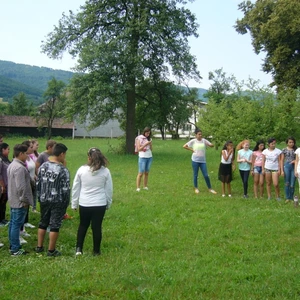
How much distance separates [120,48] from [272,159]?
15.9m

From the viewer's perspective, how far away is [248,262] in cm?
628

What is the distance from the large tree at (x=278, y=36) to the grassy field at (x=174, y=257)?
12.9 meters

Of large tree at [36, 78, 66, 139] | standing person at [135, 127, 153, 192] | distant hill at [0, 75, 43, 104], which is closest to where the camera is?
standing person at [135, 127, 153, 192]

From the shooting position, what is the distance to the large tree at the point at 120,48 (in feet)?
81.4

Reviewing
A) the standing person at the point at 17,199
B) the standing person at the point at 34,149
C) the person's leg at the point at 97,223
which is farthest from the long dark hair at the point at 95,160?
the standing person at the point at 34,149

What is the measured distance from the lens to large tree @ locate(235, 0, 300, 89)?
20828mm

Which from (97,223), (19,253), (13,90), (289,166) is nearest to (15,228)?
(19,253)

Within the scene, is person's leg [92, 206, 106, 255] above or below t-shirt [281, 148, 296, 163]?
below

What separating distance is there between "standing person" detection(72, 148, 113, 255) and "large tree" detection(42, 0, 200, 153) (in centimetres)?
1797

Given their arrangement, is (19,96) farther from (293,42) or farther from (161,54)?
(293,42)

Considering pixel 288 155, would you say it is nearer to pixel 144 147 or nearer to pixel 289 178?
pixel 289 178

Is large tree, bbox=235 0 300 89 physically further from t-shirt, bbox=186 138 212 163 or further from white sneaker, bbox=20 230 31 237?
white sneaker, bbox=20 230 31 237

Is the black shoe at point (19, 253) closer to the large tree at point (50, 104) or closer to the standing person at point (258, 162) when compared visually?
the standing person at point (258, 162)

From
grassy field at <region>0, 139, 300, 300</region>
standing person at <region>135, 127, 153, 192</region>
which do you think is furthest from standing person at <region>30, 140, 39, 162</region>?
standing person at <region>135, 127, 153, 192</region>
